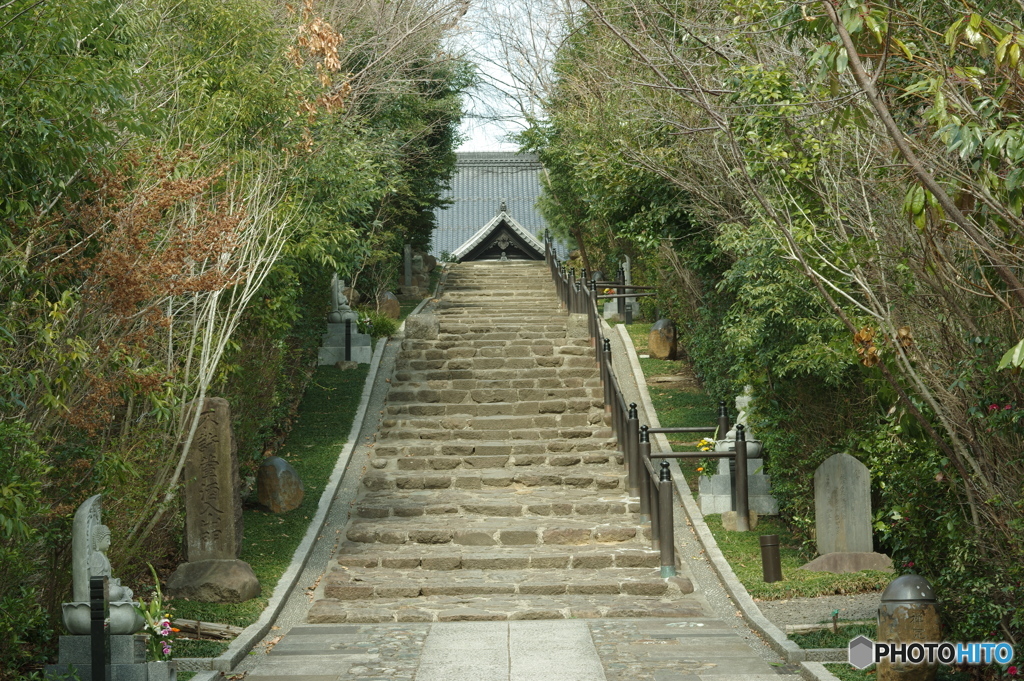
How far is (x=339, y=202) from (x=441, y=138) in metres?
13.9

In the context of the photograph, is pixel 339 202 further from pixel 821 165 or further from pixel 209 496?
pixel 821 165

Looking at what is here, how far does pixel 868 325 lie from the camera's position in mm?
7516

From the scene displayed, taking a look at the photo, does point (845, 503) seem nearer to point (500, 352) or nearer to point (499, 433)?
point (499, 433)

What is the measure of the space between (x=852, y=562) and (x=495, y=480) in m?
5.05

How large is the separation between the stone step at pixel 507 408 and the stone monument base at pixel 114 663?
937 centimetres

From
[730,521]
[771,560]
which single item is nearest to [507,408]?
[730,521]

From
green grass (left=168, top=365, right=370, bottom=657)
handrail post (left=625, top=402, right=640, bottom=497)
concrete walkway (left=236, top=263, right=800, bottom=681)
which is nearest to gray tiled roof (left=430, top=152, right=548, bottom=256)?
green grass (left=168, top=365, right=370, bottom=657)

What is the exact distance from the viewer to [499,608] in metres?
10.3

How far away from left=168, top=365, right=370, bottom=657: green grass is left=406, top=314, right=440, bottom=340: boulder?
1.09 m

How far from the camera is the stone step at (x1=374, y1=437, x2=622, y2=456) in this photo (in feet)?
49.4

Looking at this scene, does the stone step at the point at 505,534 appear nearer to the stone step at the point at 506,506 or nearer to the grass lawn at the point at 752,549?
the stone step at the point at 506,506

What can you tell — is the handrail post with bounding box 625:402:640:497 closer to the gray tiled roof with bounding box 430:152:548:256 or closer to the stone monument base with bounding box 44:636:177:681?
the stone monument base with bounding box 44:636:177:681

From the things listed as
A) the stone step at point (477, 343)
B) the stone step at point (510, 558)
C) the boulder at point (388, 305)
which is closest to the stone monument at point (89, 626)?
the stone step at point (510, 558)

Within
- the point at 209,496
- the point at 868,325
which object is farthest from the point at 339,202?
the point at 868,325
